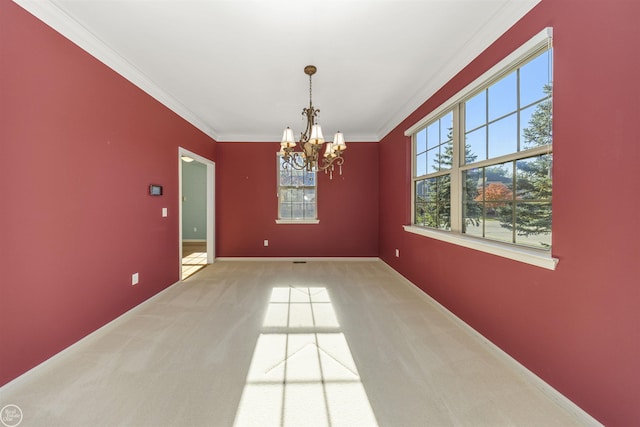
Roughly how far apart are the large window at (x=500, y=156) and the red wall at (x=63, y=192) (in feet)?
11.1

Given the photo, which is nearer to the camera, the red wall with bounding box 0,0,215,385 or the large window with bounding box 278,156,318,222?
the red wall with bounding box 0,0,215,385

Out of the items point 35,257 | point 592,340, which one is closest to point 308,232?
point 35,257

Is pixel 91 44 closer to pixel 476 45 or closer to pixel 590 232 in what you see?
pixel 476 45

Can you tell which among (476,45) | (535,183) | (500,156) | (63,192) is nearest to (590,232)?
(535,183)

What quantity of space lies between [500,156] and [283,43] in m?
2.09

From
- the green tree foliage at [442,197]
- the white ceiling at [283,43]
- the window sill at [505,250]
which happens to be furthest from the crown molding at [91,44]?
the window sill at [505,250]

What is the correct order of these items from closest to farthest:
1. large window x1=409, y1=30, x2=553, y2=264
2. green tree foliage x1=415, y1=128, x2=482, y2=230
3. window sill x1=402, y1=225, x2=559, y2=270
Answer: window sill x1=402, y1=225, x2=559, y2=270 → large window x1=409, y1=30, x2=553, y2=264 → green tree foliage x1=415, y1=128, x2=482, y2=230

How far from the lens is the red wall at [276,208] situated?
16.8ft

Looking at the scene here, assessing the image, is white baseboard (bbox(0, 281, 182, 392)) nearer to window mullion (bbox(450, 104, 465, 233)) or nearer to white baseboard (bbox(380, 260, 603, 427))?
white baseboard (bbox(380, 260, 603, 427))

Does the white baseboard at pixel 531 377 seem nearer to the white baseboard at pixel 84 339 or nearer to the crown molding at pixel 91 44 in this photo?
the white baseboard at pixel 84 339

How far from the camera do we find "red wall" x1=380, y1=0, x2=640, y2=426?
116cm

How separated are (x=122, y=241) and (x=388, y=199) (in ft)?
12.8

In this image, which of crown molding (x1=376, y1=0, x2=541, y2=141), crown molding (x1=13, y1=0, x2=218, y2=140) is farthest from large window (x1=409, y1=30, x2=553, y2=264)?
crown molding (x1=13, y1=0, x2=218, y2=140)

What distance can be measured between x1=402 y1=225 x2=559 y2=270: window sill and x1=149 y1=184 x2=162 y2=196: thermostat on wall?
3380 millimetres
